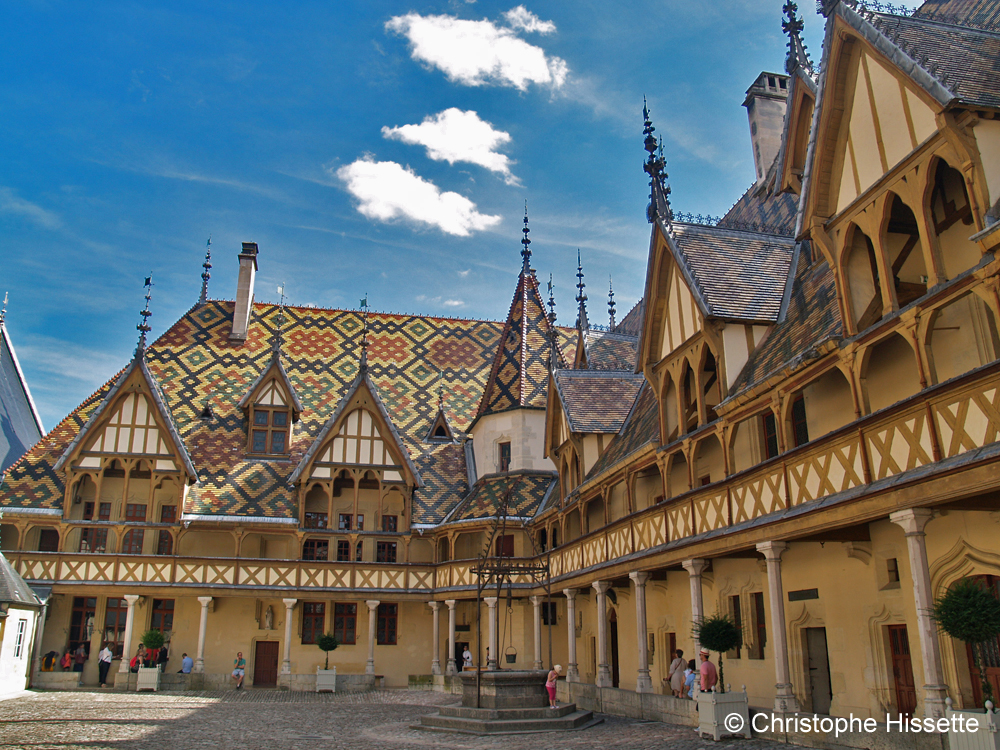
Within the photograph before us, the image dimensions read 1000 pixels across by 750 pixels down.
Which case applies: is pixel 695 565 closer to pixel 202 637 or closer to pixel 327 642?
pixel 327 642

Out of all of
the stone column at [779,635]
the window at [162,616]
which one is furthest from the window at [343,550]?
the stone column at [779,635]

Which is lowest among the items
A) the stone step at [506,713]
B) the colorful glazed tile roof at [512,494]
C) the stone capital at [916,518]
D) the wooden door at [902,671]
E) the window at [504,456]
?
the stone step at [506,713]

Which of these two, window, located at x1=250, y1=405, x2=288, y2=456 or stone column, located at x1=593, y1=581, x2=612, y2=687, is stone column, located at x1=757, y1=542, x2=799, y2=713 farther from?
window, located at x1=250, y1=405, x2=288, y2=456

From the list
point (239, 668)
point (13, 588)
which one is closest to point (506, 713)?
point (239, 668)

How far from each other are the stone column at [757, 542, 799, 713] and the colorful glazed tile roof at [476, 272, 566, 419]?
693 inches

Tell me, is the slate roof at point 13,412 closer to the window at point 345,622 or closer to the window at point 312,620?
the window at point 312,620

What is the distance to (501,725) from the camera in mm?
14273

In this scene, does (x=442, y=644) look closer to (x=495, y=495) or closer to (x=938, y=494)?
(x=495, y=495)

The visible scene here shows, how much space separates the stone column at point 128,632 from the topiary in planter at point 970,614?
74.6 feet

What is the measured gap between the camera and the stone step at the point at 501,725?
14.2 metres

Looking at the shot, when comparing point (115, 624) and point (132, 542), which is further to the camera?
point (132, 542)

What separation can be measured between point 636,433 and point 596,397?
3.86 metres

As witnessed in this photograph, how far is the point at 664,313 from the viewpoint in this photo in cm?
1709

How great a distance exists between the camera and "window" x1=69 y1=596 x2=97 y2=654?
2567cm
